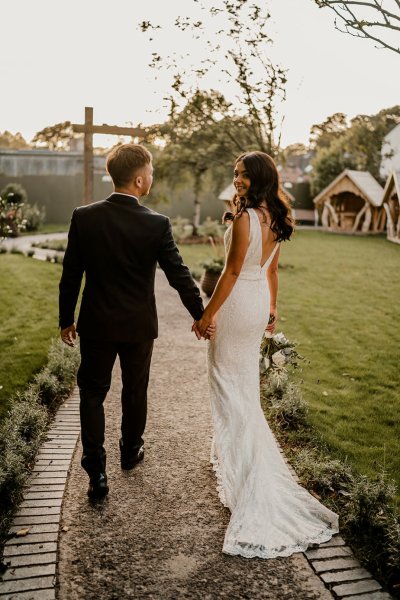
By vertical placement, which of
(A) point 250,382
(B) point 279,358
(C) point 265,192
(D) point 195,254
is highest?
(C) point 265,192

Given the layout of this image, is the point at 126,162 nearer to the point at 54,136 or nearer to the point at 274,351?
the point at 274,351

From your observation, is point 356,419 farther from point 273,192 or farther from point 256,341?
point 273,192

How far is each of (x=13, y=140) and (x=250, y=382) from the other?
210ft

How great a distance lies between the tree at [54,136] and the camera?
170ft

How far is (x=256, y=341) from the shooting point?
3.49m

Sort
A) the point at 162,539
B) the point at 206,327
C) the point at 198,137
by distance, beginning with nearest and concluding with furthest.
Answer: the point at 162,539
the point at 206,327
the point at 198,137

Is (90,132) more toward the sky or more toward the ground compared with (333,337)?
more toward the sky

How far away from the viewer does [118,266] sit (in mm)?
3188

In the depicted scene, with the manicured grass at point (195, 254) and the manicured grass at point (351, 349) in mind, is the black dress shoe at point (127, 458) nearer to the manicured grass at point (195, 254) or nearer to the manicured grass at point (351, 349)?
the manicured grass at point (351, 349)

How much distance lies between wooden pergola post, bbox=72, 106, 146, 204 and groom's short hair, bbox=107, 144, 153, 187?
9821mm

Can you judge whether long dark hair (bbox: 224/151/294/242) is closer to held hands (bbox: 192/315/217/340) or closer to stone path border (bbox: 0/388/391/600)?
held hands (bbox: 192/315/217/340)

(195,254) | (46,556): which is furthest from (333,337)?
(195,254)

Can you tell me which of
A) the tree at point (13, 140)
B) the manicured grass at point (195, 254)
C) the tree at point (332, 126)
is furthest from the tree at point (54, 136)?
the manicured grass at point (195, 254)

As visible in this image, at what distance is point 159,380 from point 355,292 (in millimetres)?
6966
